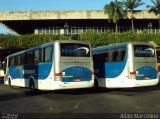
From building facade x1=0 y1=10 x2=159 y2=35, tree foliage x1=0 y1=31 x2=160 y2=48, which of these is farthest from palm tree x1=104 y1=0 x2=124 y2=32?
tree foliage x1=0 y1=31 x2=160 y2=48

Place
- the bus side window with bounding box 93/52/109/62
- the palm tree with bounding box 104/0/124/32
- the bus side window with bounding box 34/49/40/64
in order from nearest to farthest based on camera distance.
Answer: the bus side window with bounding box 34/49/40/64 < the bus side window with bounding box 93/52/109/62 < the palm tree with bounding box 104/0/124/32

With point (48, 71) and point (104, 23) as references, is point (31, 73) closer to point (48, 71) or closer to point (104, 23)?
point (48, 71)

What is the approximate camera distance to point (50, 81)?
19484 mm

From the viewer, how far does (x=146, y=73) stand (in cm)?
2064

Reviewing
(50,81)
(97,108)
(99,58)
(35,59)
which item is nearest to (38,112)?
(97,108)

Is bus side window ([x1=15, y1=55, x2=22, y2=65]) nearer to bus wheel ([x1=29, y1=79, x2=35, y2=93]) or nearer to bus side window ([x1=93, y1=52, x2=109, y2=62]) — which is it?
bus wheel ([x1=29, y1=79, x2=35, y2=93])

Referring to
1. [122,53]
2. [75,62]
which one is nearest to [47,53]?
[75,62]

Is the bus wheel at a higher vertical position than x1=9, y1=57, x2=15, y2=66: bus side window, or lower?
lower

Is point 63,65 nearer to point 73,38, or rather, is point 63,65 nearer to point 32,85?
point 32,85

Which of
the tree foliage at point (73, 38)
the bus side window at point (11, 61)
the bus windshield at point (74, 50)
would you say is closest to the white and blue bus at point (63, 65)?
the bus windshield at point (74, 50)

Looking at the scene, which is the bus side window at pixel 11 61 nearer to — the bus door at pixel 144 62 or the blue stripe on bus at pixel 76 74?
the blue stripe on bus at pixel 76 74

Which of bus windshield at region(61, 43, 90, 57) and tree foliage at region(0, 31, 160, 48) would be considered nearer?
bus windshield at region(61, 43, 90, 57)

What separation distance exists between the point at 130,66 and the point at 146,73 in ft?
3.60

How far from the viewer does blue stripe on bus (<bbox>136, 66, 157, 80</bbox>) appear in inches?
802
